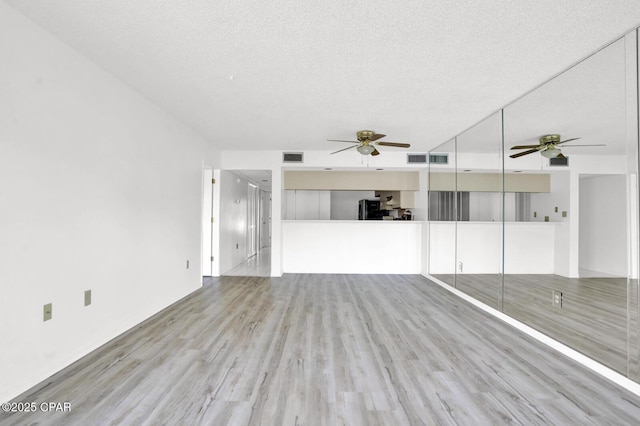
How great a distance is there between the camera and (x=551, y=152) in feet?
9.81

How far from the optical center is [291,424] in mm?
1749

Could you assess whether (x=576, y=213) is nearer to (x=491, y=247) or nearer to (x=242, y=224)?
(x=491, y=247)

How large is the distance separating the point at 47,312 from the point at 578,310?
4207 millimetres

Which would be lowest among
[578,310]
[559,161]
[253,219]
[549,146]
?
[578,310]

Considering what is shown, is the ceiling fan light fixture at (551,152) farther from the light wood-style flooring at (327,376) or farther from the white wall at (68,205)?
the white wall at (68,205)

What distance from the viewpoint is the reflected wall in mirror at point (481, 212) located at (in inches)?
152

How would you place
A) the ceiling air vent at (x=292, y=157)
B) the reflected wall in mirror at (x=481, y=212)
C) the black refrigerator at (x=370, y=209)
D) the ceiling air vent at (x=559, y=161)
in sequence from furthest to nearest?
the black refrigerator at (x=370, y=209), the ceiling air vent at (x=292, y=157), the reflected wall in mirror at (x=481, y=212), the ceiling air vent at (x=559, y=161)

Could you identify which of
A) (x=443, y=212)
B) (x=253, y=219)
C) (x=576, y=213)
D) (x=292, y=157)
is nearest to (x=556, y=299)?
(x=576, y=213)

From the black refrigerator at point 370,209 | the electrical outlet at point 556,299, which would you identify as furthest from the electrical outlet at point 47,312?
the black refrigerator at point 370,209

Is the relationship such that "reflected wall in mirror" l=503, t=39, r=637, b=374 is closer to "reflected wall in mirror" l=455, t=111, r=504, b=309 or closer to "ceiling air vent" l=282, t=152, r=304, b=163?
"reflected wall in mirror" l=455, t=111, r=504, b=309

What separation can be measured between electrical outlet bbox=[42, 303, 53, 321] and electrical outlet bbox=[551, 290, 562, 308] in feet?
14.0

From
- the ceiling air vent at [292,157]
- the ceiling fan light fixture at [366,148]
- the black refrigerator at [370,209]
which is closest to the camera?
the ceiling fan light fixture at [366,148]

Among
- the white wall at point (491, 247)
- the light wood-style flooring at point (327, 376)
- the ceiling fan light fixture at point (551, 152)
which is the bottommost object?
the light wood-style flooring at point (327, 376)

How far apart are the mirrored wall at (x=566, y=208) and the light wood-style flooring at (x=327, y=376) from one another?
1.17 feet
